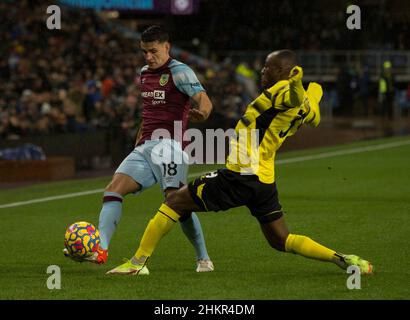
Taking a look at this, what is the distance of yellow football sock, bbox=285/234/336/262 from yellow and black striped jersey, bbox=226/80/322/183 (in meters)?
0.53

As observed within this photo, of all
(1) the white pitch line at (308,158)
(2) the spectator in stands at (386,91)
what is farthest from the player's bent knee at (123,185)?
(2) the spectator in stands at (386,91)

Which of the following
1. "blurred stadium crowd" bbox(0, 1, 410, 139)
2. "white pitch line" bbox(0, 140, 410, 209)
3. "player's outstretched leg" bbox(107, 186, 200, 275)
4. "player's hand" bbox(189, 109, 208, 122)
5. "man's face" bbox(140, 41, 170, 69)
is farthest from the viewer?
"blurred stadium crowd" bbox(0, 1, 410, 139)

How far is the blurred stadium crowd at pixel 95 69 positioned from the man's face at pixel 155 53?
12132 mm

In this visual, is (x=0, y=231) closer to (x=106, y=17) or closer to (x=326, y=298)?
(x=326, y=298)

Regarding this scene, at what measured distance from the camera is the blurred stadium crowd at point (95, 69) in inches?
927

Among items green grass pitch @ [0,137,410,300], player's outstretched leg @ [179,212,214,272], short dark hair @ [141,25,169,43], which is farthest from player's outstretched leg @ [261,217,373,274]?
short dark hair @ [141,25,169,43]

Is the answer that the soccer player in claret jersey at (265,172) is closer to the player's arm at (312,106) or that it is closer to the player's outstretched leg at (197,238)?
the player's arm at (312,106)

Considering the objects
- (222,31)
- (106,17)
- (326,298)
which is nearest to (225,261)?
(326,298)

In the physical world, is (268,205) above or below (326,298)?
above

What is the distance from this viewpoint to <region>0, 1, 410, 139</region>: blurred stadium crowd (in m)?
23.6

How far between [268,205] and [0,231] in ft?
16.0

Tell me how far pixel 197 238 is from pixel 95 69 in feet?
68.3

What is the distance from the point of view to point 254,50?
146 ft

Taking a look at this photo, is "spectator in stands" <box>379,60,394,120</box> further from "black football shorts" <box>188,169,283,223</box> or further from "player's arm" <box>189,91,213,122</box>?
"black football shorts" <box>188,169,283,223</box>
